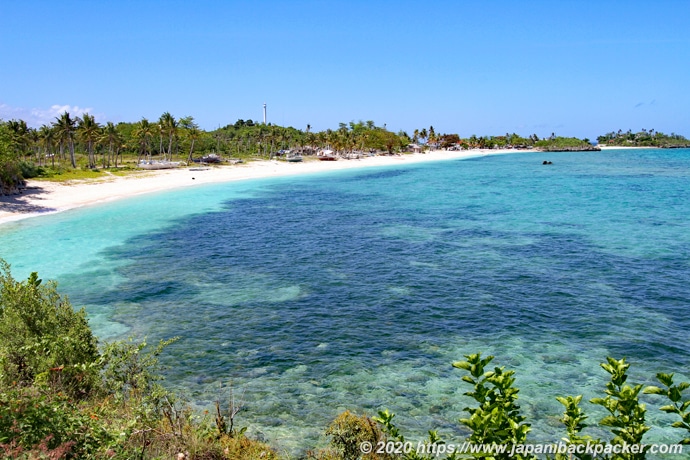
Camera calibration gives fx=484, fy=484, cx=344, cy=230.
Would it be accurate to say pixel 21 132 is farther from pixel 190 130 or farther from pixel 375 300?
pixel 375 300

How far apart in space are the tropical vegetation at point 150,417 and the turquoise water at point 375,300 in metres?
2.03

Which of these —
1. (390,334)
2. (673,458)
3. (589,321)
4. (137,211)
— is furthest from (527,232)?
(137,211)

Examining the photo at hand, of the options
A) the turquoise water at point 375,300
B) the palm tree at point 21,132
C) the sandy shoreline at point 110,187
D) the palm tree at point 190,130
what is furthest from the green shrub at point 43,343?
the palm tree at point 190,130

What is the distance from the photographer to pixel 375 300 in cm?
2278

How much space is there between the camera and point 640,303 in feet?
70.9

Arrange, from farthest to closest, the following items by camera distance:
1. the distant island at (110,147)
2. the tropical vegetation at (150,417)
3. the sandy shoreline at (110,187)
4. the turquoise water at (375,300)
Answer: the distant island at (110,147) → the sandy shoreline at (110,187) → the turquoise water at (375,300) → the tropical vegetation at (150,417)

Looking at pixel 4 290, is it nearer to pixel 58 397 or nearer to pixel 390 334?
pixel 58 397

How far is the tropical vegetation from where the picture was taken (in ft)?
18.4

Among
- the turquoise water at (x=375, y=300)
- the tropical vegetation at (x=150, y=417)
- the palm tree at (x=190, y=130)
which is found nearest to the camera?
the tropical vegetation at (x=150, y=417)

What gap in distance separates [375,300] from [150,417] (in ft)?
46.2

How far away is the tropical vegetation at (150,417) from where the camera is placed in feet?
18.4

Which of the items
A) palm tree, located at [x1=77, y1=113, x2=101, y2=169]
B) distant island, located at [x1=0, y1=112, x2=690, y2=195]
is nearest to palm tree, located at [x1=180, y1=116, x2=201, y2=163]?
distant island, located at [x1=0, y1=112, x2=690, y2=195]

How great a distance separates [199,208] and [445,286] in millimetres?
38349

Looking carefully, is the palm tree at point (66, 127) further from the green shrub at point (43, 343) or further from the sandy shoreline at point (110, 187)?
the green shrub at point (43, 343)
